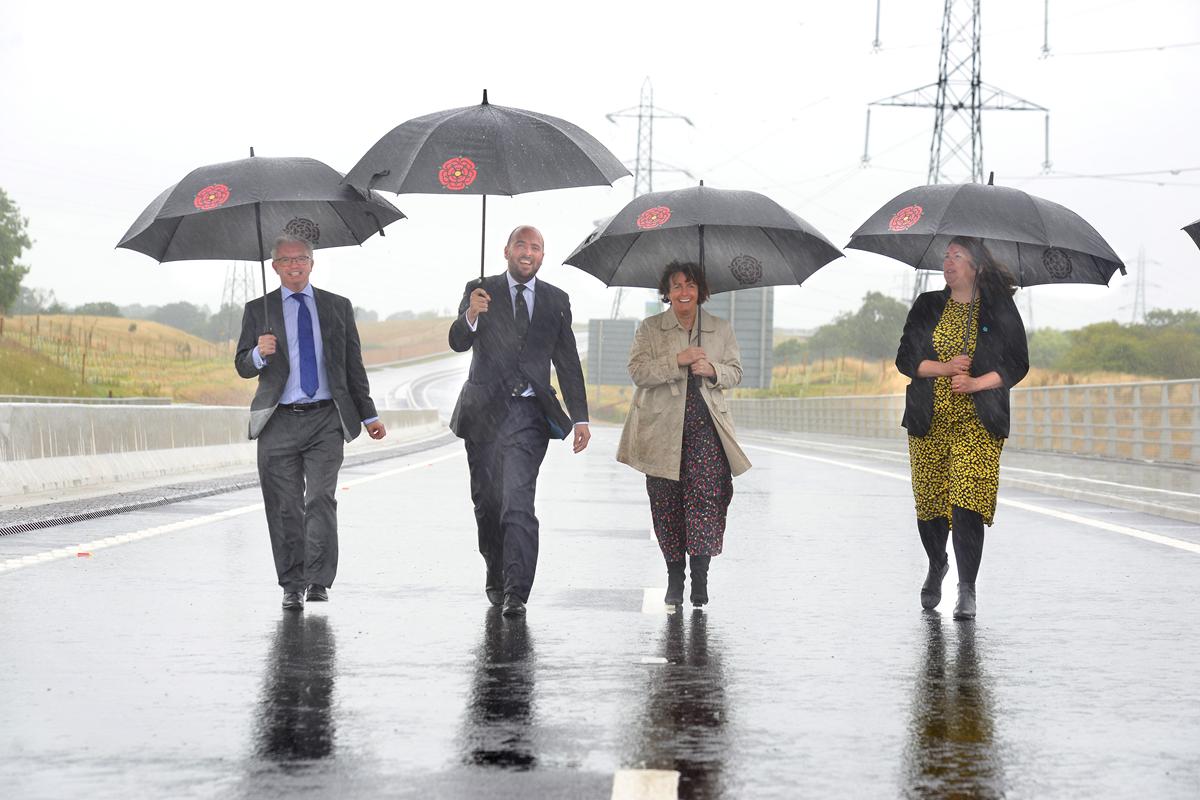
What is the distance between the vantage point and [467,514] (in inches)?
555

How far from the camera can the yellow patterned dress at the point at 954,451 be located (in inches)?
292

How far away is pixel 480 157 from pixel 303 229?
1377 millimetres

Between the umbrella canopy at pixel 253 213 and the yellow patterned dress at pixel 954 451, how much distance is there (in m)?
3.07

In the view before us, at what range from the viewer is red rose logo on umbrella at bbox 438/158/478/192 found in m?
7.47

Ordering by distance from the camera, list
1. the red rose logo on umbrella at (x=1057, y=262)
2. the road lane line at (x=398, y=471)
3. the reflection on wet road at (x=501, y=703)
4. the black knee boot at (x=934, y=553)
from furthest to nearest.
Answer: the road lane line at (x=398, y=471)
the red rose logo on umbrella at (x=1057, y=262)
the black knee boot at (x=934, y=553)
the reflection on wet road at (x=501, y=703)

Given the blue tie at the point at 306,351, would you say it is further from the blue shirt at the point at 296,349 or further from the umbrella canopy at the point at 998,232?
the umbrella canopy at the point at 998,232

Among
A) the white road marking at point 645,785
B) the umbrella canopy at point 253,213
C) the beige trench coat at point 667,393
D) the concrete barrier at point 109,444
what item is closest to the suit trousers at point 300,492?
the umbrella canopy at point 253,213

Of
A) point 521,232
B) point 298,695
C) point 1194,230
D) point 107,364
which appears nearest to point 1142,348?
point 107,364

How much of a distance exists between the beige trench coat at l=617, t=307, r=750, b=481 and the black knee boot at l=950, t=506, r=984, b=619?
3.65 feet

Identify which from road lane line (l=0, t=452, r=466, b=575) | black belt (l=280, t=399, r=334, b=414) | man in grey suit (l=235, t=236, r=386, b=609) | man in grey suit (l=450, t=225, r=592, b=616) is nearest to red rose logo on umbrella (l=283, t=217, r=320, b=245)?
man in grey suit (l=235, t=236, r=386, b=609)

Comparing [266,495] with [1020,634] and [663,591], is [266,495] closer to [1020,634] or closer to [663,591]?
[663,591]

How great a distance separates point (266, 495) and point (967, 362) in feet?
11.7

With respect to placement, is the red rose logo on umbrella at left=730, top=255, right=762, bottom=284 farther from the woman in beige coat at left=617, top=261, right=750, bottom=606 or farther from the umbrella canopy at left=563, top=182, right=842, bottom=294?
the woman in beige coat at left=617, top=261, right=750, bottom=606

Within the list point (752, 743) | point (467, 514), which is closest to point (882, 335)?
point (467, 514)
